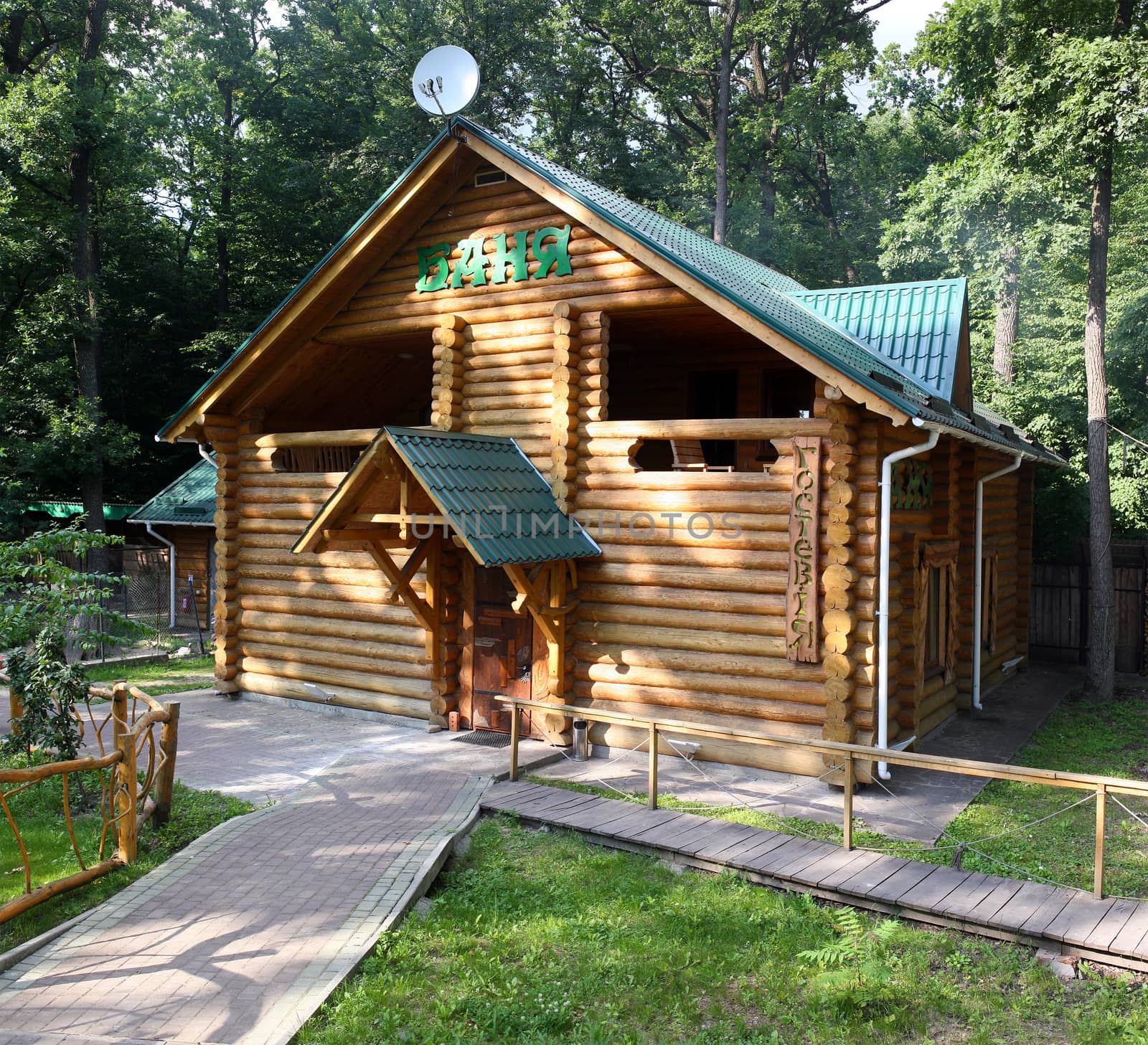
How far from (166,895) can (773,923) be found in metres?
4.59

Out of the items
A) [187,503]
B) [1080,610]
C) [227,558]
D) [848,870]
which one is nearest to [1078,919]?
[848,870]

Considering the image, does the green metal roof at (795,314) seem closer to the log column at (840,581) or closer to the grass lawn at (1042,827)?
the log column at (840,581)

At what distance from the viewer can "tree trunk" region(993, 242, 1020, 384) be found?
997 inches

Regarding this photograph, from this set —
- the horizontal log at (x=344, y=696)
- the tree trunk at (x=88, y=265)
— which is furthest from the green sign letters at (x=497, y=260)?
the tree trunk at (x=88, y=265)

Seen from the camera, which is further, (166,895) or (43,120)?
(43,120)

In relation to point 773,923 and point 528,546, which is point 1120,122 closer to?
point 528,546

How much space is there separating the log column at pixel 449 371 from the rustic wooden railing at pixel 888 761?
14.5ft

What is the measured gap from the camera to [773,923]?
22.8 feet

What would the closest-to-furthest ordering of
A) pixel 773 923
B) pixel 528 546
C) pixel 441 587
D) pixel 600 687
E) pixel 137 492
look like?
pixel 773 923
pixel 528 546
pixel 600 687
pixel 441 587
pixel 137 492

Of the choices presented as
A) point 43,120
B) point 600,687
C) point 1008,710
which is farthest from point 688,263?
point 43,120

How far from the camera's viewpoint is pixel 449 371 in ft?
41.2

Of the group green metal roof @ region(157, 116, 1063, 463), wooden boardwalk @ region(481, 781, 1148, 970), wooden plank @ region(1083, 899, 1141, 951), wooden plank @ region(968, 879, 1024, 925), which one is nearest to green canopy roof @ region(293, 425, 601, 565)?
wooden boardwalk @ region(481, 781, 1148, 970)

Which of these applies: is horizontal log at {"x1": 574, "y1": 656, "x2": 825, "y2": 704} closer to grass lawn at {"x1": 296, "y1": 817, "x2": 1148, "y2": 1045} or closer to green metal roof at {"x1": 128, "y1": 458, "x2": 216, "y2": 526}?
grass lawn at {"x1": 296, "y1": 817, "x2": 1148, "y2": 1045}

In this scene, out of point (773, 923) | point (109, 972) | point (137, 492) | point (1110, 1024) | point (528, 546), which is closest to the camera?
point (1110, 1024)
